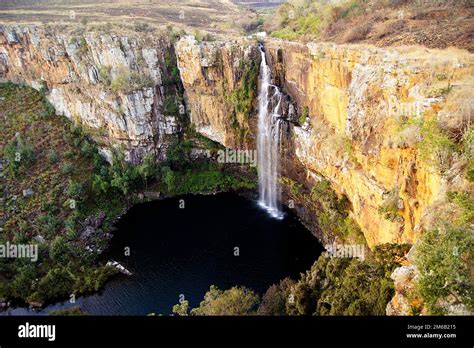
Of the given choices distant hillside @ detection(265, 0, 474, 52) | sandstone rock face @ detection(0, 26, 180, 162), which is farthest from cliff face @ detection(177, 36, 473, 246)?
sandstone rock face @ detection(0, 26, 180, 162)

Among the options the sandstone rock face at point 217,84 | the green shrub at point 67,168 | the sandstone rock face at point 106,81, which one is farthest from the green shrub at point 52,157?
the sandstone rock face at point 217,84

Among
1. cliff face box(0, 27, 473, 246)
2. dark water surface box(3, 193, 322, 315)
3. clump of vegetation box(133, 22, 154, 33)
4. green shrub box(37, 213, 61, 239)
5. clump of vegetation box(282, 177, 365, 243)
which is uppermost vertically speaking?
clump of vegetation box(133, 22, 154, 33)

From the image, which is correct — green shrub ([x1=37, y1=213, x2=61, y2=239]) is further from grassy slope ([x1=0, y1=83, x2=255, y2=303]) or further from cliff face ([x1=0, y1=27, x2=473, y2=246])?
cliff face ([x1=0, y1=27, x2=473, y2=246])

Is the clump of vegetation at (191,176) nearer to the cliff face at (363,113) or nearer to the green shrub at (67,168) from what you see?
the cliff face at (363,113)

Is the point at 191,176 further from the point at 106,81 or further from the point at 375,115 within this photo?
the point at 375,115

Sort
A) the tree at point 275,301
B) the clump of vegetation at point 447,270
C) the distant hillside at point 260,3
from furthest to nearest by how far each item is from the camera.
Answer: the distant hillside at point 260,3
the tree at point 275,301
the clump of vegetation at point 447,270

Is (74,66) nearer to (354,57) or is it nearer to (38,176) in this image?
(38,176)

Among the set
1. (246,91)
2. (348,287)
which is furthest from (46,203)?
(348,287)
